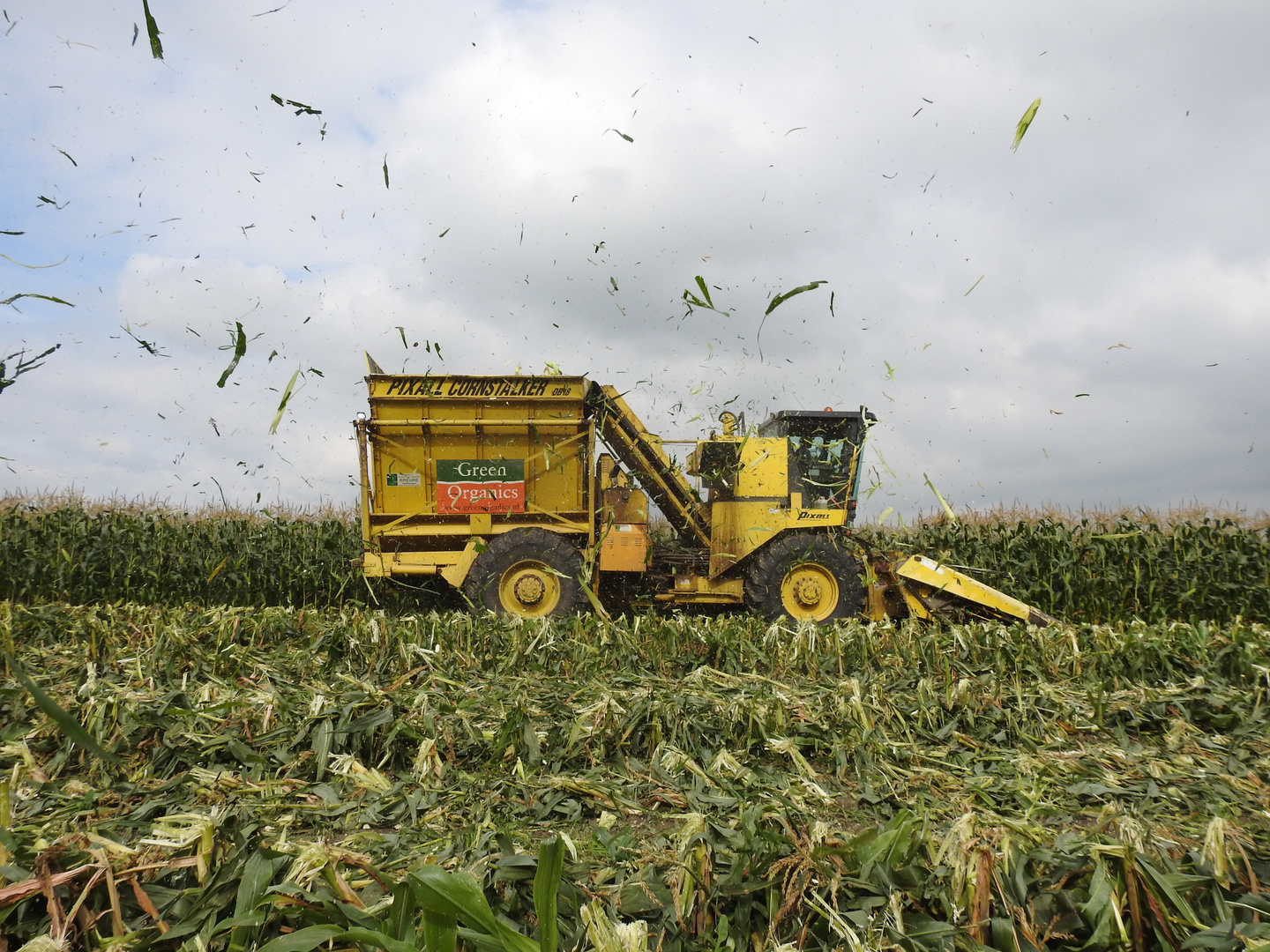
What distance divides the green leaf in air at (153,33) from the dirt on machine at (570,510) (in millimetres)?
5193

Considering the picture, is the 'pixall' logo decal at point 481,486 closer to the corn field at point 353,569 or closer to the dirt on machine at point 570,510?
the dirt on machine at point 570,510

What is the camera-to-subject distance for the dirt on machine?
8523 millimetres

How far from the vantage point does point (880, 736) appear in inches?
141

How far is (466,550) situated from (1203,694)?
22.5 ft

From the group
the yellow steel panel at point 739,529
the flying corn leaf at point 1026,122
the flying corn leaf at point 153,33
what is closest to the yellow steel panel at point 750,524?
the yellow steel panel at point 739,529

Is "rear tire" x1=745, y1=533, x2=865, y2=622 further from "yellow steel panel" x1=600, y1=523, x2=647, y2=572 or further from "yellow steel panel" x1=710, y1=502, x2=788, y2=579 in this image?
"yellow steel panel" x1=600, y1=523, x2=647, y2=572

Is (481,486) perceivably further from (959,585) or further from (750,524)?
(959,585)

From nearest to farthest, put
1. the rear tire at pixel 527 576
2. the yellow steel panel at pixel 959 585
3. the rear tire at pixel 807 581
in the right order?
the yellow steel panel at pixel 959 585
the rear tire at pixel 527 576
the rear tire at pixel 807 581

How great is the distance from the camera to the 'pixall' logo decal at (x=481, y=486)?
8.90 meters

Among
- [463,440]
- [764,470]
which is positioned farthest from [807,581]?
[463,440]

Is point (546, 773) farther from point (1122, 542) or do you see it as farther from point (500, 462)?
point (1122, 542)

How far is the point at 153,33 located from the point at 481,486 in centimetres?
578

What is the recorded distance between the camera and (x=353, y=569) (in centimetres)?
944

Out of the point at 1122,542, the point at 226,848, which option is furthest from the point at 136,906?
the point at 1122,542
